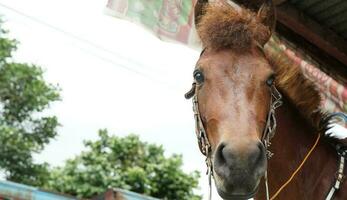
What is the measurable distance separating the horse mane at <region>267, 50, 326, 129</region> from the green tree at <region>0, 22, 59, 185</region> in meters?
16.6

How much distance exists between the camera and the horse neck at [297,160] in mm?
2977

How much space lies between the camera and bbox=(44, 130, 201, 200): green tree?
18.5 m

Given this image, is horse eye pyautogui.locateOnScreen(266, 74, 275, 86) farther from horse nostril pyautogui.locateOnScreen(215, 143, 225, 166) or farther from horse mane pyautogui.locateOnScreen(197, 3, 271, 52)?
horse nostril pyautogui.locateOnScreen(215, 143, 225, 166)

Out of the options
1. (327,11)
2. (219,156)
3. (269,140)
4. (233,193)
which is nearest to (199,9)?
(269,140)

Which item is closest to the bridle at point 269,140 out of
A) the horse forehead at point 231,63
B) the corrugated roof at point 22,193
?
the horse forehead at point 231,63

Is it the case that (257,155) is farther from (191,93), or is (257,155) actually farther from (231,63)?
(191,93)

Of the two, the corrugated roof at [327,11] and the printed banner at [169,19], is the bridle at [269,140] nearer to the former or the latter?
the printed banner at [169,19]

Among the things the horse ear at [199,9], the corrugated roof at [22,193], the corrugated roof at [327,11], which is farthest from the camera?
the corrugated roof at [22,193]

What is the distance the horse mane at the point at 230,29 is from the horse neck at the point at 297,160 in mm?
498

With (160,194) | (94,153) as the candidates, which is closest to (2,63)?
(94,153)

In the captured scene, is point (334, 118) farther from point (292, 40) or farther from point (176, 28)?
point (292, 40)

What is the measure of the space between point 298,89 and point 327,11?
9.77ft

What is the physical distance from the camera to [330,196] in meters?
2.90

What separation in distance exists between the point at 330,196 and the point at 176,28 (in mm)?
2826
